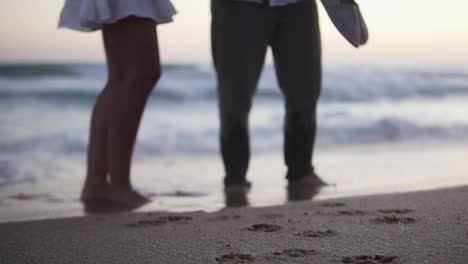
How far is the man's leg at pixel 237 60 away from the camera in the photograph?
3.01 meters

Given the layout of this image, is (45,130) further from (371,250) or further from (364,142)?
(371,250)

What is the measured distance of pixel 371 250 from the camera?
1620 millimetres

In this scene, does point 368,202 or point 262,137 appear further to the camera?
point 262,137

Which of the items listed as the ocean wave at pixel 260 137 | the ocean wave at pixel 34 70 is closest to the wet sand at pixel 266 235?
the ocean wave at pixel 260 137

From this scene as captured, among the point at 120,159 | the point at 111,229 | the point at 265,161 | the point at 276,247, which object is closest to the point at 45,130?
A: the point at 265,161

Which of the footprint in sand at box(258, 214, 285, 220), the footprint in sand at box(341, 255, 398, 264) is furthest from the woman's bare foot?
the footprint in sand at box(341, 255, 398, 264)

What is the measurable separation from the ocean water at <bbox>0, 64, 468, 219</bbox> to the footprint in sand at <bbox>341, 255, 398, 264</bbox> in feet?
8.17

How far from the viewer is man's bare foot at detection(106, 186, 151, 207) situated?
2.82 meters

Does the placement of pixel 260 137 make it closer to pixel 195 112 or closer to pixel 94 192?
pixel 195 112

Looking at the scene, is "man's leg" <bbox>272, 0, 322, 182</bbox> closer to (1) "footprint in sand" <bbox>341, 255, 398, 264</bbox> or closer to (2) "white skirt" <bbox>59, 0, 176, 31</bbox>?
(2) "white skirt" <bbox>59, 0, 176, 31</bbox>

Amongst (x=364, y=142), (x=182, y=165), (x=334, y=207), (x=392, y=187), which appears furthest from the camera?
(x=364, y=142)

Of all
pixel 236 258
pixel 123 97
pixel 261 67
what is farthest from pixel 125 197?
pixel 236 258

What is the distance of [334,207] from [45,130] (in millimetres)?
4318

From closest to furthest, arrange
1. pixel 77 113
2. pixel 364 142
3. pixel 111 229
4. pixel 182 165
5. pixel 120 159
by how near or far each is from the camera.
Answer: pixel 111 229 < pixel 120 159 < pixel 182 165 < pixel 364 142 < pixel 77 113
